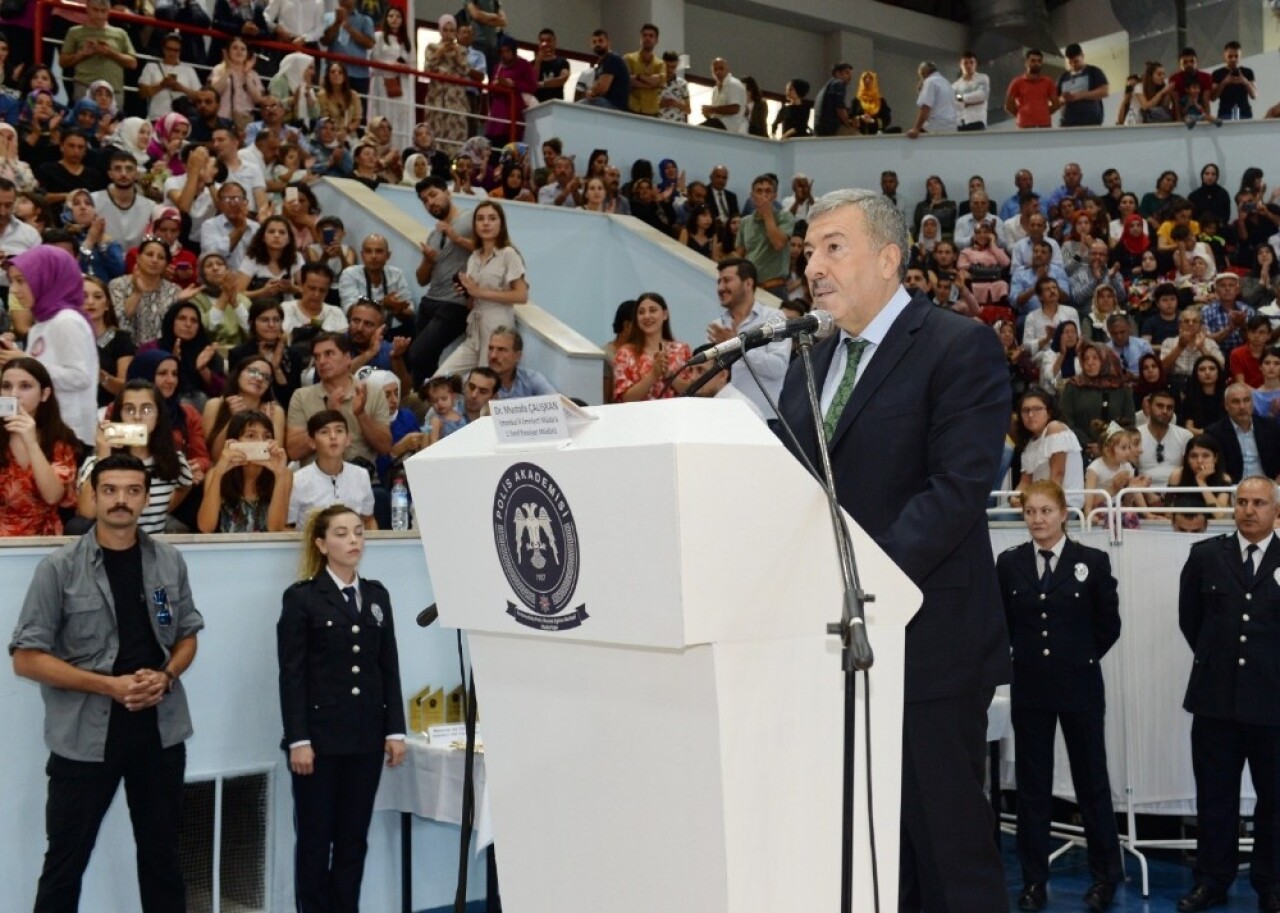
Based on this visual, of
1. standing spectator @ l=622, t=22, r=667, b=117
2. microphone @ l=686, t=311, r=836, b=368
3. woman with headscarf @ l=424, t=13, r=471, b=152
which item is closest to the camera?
microphone @ l=686, t=311, r=836, b=368

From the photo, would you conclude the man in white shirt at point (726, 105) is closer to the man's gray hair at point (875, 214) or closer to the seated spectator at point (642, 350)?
the seated spectator at point (642, 350)

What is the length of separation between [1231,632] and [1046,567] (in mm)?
844

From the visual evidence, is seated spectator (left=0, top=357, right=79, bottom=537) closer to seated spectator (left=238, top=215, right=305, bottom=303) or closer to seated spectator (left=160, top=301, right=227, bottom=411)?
seated spectator (left=160, top=301, right=227, bottom=411)

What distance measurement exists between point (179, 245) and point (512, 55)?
590 centimetres

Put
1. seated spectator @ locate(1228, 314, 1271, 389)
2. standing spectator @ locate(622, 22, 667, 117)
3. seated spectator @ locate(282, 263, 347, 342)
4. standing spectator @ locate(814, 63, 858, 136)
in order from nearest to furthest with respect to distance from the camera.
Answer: seated spectator @ locate(282, 263, 347, 342), seated spectator @ locate(1228, 314, 1271, 389), standing spectator @ locate(622, 22, 667, 117), standing spectator @ locate(814, 63, 858, 136)

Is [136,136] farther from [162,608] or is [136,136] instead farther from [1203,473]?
[1203,473]

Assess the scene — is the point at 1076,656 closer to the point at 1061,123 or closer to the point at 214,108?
the point at 214,108

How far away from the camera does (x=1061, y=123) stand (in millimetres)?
17828

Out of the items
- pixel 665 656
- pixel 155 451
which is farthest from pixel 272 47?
pixel 665 656

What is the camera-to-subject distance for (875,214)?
3.03 metres

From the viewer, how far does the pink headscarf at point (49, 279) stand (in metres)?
6.56

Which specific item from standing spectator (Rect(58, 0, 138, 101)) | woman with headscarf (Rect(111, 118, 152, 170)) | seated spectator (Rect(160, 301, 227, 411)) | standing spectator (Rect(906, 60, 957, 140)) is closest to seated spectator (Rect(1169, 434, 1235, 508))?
seated spectator (Rect(160, 301, 227, 411))

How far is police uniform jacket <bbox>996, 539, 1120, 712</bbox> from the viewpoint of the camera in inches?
270

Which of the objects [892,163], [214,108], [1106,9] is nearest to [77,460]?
[214,108]
